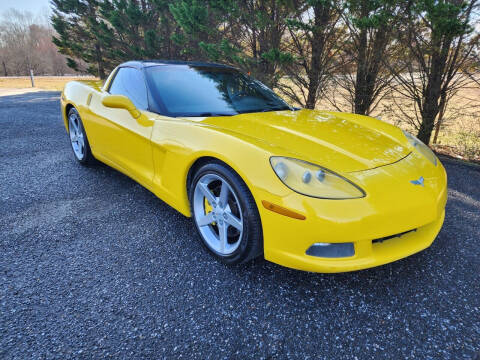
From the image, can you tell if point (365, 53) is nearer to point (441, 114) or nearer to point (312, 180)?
point (441, 114)

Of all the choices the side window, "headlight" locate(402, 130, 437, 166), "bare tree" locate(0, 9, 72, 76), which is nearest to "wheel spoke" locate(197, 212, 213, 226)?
the side window

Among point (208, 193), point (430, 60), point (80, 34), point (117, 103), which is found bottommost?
point (208, 193)

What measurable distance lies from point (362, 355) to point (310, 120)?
5.49ft

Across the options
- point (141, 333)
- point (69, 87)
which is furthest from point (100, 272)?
point (69, 87)

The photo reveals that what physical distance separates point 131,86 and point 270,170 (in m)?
1.82

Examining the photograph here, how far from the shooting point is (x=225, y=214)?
6.31 feet

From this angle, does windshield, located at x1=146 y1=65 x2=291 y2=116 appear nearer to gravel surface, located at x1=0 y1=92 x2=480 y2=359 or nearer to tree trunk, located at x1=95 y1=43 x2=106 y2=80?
gravel surface, located at x1=0 y1=92 x2=480 y2=359

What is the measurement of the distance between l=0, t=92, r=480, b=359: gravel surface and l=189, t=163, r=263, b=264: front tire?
14cm

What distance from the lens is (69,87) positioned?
12.7 ft

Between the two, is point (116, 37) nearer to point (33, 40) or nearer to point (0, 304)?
point (0, 304)

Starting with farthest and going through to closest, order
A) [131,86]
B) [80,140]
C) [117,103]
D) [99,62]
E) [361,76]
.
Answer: [99,62] < [361,76] < [80,140] < [131,86] < [117,103]

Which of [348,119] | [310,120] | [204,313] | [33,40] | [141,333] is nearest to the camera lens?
[141,333]

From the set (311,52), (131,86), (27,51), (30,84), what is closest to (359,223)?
(131,86)

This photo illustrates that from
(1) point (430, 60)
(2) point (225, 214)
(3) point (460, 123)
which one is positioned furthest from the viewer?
(3) point (460, 123)
